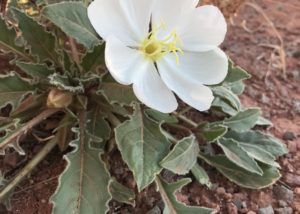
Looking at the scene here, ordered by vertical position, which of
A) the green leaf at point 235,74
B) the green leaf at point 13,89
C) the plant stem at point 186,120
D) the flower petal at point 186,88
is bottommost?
the plant stem at point 186,120

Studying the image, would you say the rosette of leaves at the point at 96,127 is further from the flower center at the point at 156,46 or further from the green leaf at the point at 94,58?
the flower center at the point at 156,46

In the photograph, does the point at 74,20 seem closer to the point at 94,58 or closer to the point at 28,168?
the point at 94,58

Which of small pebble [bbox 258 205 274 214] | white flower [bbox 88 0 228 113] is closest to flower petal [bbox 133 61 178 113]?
white flower [bbox 88 0 228 113]

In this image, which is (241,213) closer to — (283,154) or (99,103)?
(283,154)

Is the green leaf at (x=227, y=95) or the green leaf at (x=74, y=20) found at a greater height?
the green leaf at (x=74, y=20)

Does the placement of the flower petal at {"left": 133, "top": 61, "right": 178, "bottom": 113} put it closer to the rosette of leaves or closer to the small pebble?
A: the rosette of leaves

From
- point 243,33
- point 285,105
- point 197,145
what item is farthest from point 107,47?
point 243,33

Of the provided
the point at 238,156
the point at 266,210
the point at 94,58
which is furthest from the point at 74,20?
the point at 266,210

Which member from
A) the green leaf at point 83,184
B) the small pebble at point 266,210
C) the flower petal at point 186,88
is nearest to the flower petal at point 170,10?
the flower petal at point 186,88
